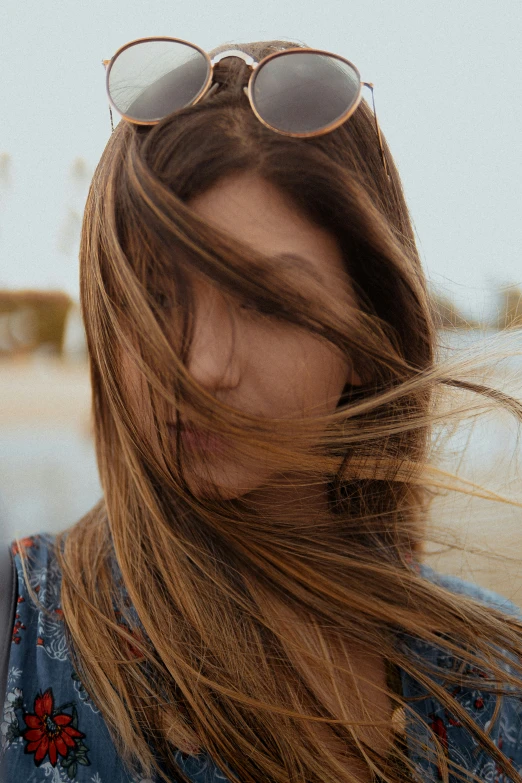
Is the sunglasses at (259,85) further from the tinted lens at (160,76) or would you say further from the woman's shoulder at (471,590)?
the woman's shoulder at (471,590)

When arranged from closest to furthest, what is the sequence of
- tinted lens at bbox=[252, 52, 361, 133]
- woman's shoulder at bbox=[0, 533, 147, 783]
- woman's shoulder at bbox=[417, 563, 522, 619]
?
woman's shoulder at bbox=[0, 533, 147, 783]
tinted lens at bbox=[252, 52, 361, 133]
woman's shoulder at bbox=[417, 563, 522, 619]

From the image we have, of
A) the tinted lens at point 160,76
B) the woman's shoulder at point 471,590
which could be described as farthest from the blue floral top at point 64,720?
the tinted lens at point 160,76

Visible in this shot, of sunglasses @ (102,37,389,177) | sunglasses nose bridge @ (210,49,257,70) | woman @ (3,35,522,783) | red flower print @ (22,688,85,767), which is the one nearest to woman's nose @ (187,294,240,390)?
woman @ (3,35,522,783)

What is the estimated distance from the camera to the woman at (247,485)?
1015 millimetres

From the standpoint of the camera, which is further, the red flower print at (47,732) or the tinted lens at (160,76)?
the tinted lens at (160,76)

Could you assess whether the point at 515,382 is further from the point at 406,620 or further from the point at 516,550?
the point at 406,620

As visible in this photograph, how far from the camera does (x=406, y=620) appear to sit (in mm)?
1174

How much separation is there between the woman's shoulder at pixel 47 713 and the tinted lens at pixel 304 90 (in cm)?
85

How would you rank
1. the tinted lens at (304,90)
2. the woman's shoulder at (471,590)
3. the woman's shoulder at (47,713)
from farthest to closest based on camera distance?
the woman's shoulder at (471,590) < the tinted lens at (304,90) < the woman's shoulder at (47,713)

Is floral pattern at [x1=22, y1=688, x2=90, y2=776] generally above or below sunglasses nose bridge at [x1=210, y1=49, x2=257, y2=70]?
below

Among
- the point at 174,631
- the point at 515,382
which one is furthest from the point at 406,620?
the point at 515,382

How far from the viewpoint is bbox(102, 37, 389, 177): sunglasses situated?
1.07m

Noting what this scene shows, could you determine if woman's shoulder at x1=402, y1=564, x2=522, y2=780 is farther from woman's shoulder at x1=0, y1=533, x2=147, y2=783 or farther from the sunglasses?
the sunglasses

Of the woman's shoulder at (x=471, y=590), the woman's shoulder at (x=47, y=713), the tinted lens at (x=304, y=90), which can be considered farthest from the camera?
the woman's shoulder at (x=471, y=590)
